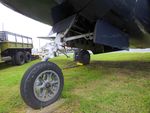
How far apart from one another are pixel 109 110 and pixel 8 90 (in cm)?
174

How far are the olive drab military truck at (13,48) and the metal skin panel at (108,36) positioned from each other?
215 inches

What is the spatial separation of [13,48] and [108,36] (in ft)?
19.9

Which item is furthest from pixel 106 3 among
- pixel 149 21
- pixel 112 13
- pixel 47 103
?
pixel 47 103

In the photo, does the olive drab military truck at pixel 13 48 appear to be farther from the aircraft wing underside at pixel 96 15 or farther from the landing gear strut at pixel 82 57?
the aircraft wing underside at pixel 96 15

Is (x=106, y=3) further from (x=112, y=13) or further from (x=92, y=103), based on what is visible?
(x=92, y=103)

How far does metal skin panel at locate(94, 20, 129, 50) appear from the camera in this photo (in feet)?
Result: 8.87

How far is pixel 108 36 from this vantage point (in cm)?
278

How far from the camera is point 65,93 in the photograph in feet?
9.06

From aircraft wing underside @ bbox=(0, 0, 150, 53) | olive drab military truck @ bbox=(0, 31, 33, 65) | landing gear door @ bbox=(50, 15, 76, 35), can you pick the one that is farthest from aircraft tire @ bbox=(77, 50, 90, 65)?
olive drab military truck @ bbox=(0, 31, 33, 65)

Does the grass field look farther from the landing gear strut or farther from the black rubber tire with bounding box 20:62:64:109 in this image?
the landing gear strut

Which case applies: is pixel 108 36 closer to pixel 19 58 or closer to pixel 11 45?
pixel 11 45

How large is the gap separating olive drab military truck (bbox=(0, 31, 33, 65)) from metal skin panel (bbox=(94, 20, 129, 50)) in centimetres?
545

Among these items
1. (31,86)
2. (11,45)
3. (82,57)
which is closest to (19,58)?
(11,45)

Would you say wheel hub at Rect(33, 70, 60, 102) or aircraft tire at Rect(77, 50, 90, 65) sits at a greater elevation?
aircraft tire at Rect(77, 50, 90, 65)
